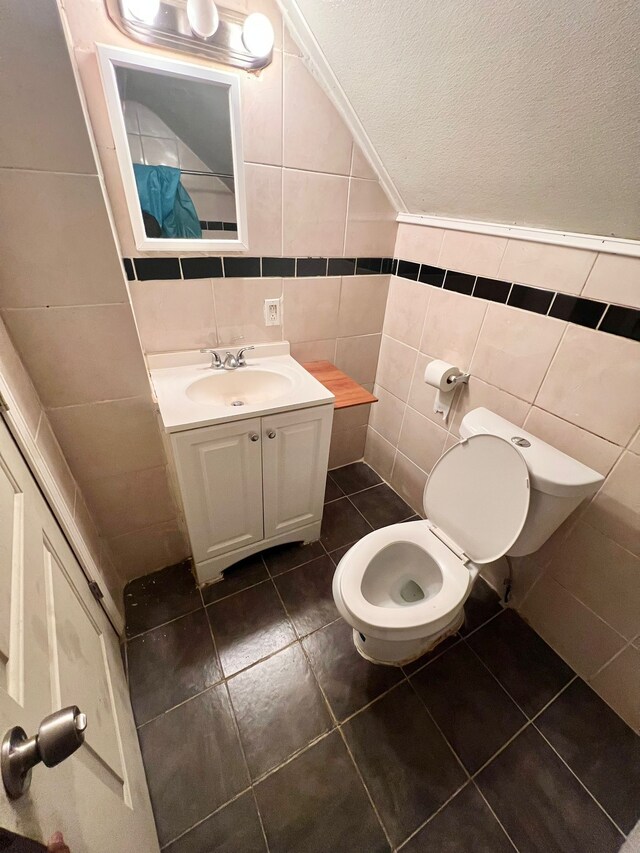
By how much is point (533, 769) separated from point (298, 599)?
0.85m

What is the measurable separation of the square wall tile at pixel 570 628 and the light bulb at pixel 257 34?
6.29 feet

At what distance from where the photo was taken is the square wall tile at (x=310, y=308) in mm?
1419

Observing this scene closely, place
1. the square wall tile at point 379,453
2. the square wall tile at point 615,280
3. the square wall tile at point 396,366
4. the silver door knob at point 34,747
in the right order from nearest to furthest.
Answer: the silver door knob at point 34,747
the square wall tile at point 615,280
the square wall tile at point 396,366
the square wall tile at point 379,453

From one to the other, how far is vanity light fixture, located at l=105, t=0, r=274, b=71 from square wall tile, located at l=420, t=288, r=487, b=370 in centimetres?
95

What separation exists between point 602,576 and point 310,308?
55.5 inches

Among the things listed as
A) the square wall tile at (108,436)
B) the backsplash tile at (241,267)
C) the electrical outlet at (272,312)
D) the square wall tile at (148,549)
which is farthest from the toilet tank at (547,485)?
the square wall tile at (148,549)

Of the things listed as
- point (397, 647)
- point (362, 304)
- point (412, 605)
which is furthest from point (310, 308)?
point (397, 647)

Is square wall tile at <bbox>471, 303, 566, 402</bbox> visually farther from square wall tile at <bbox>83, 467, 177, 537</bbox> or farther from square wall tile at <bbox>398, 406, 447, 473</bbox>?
square wall tile at <bbox>83, 467, 177, 537</bbox>

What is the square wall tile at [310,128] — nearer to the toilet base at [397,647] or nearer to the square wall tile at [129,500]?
the square wall tile at [129,500]

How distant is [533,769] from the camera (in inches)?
38.8

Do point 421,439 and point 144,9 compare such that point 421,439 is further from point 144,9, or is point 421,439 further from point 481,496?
point 144,9

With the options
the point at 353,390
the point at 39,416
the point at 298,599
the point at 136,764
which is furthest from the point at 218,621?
the point at 353,390

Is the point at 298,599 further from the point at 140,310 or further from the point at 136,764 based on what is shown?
the point at 140,310

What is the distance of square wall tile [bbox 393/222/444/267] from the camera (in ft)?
4.46
